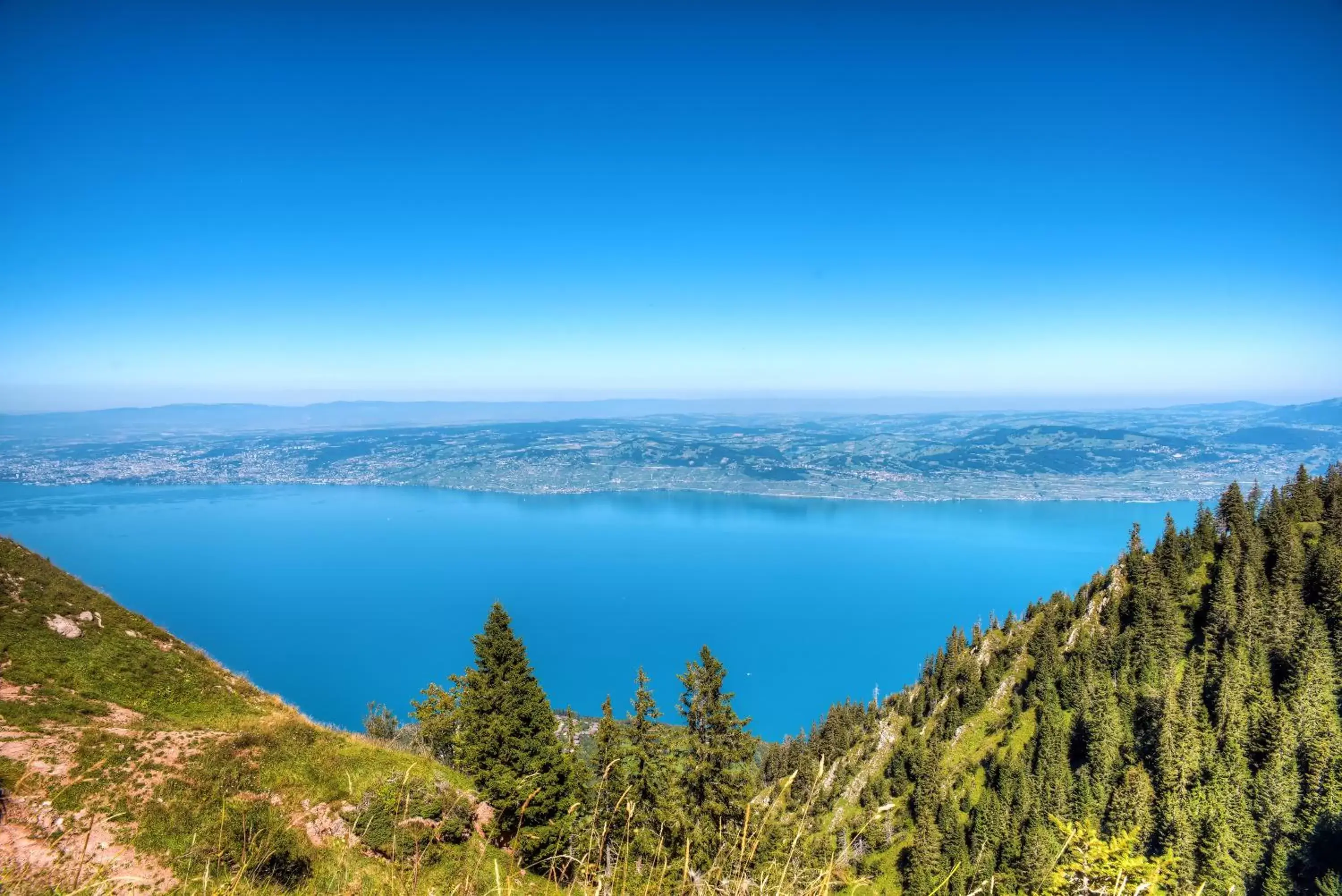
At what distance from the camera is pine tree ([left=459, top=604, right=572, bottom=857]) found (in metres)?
14.8

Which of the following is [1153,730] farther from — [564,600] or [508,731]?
[564,600]

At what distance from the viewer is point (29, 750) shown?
35.6 ft

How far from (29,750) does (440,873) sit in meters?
11.3

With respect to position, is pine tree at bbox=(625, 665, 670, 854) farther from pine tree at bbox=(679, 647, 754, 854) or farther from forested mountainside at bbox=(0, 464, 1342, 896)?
pine tree at bbox=(679, 647, 754, 854)

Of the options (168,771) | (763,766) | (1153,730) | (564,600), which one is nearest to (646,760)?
(168,771)

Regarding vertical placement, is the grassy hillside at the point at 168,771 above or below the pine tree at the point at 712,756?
above

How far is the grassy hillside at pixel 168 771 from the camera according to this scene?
7.31 metres

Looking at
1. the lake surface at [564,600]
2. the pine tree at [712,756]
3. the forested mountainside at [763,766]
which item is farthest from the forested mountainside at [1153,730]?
the lake surface at [564,600]

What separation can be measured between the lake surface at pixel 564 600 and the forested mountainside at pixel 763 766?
5273 cm

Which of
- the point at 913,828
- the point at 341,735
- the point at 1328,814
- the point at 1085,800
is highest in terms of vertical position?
the point at 341,735

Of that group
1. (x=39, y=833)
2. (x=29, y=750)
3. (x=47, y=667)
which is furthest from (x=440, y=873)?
(x=47, y=667)

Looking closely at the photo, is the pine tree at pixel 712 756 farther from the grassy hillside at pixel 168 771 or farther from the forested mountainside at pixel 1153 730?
the forested mountainside at pixel 1153 730

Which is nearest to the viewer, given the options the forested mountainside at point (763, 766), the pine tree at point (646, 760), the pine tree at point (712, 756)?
the forested mountainside at point (763, 766)

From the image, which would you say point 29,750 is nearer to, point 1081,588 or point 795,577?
point 1081,588
